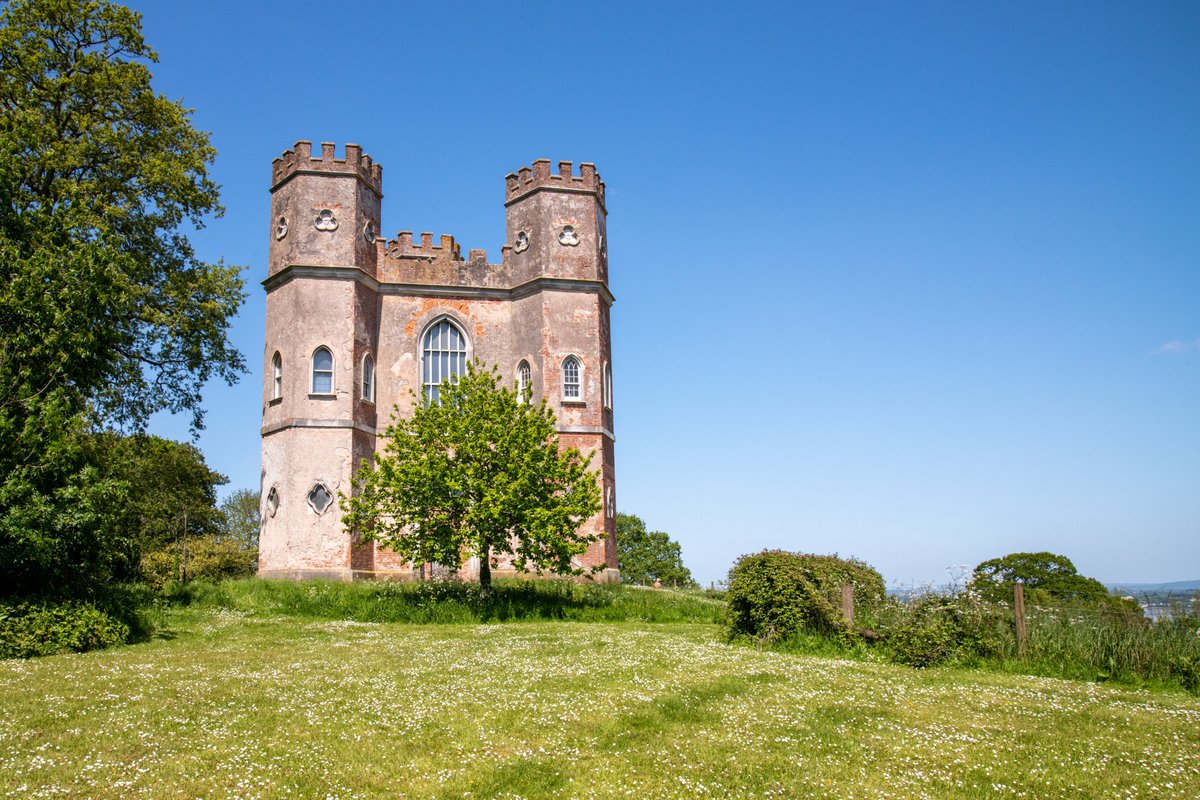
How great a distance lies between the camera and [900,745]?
862cm

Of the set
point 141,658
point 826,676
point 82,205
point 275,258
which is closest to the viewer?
point 826,676

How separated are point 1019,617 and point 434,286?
80.3 feet

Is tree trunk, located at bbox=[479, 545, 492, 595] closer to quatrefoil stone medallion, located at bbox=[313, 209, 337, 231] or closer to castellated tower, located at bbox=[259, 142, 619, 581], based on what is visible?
castellated tower, located at bbox=[259, 142, 619, 581]

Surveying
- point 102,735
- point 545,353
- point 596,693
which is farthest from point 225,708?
point 545,353

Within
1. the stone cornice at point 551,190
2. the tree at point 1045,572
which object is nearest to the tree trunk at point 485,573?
the stone cornice at point 551,190

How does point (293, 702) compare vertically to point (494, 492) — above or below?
below

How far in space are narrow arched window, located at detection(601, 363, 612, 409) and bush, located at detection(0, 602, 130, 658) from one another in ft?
63.5

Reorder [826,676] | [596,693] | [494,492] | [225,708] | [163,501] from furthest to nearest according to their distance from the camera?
[163,501], [494,492], [826,676], [596,693], [225,708]

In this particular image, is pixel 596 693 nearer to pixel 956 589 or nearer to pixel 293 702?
pixel 293 702

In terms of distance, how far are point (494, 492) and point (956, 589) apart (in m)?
11.9

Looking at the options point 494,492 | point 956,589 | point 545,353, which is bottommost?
point 956,589

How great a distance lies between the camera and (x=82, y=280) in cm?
1681

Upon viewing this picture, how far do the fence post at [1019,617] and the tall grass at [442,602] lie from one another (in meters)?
9.55

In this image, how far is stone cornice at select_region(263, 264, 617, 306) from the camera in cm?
3092
